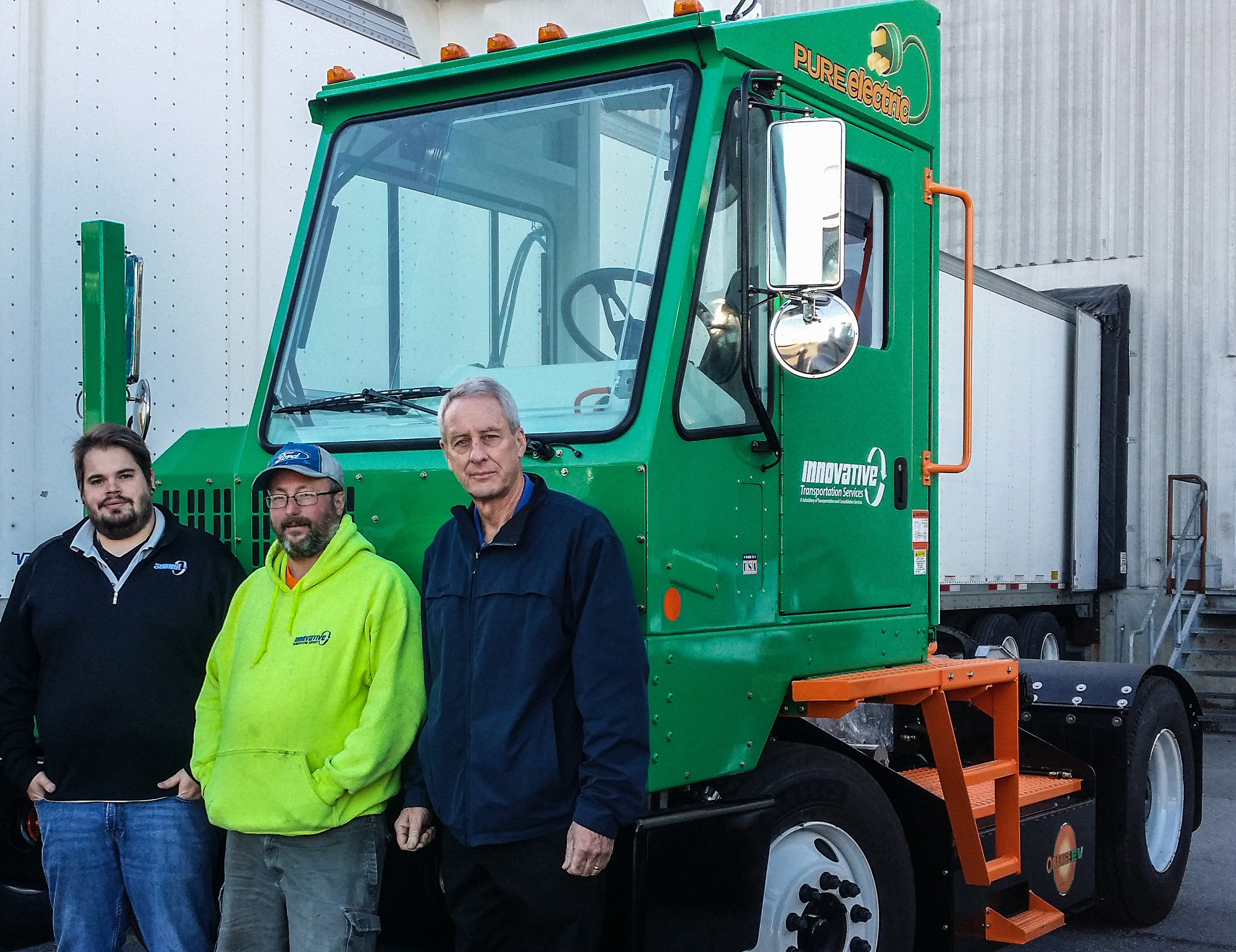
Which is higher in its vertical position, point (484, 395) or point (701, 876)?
point (484, 395)

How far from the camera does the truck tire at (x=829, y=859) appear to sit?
3.62 meters

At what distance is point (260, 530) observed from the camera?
12.5 feet

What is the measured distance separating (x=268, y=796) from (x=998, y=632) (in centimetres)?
1078

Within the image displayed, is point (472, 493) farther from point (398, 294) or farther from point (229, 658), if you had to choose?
point (398, 294)

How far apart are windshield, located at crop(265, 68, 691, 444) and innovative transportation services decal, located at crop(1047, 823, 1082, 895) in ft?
8.80

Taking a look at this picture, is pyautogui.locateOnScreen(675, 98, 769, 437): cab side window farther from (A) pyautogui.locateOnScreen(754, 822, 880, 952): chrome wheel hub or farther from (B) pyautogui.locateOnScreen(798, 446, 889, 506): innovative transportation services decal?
(A) pyautogui.locateOnScreen(754, 822, 880, 952): chrome wheel hub

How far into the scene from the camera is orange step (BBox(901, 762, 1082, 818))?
442 centimetres

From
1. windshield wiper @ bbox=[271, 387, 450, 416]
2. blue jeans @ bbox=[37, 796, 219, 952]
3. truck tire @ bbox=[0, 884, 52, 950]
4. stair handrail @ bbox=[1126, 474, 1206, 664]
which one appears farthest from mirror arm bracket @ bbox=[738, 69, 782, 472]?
stair handrail @ bbox=[1126, 474, 1206, 664]

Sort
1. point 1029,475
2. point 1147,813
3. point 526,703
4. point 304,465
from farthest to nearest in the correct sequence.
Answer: point 1029,475 < point 1147,813 < point 304,465 < point 526,703

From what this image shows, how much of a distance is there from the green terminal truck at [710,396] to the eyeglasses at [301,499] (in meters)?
0.31

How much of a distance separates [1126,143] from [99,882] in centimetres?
1407

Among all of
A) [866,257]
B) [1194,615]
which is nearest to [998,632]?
[1194,615]

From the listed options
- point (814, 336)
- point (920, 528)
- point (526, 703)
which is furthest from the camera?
point (920, 528)

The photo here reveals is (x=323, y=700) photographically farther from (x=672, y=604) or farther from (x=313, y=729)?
(x=672, y=604)
